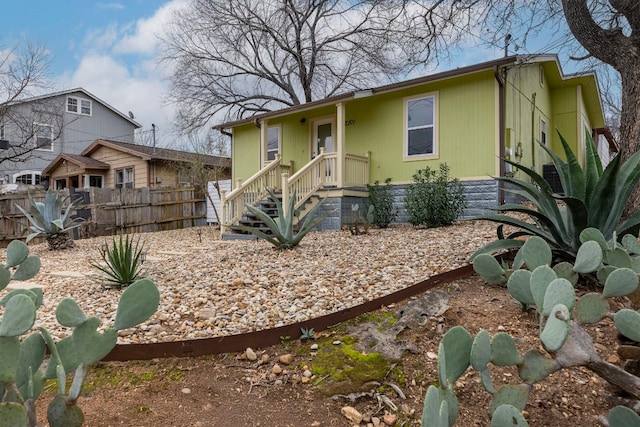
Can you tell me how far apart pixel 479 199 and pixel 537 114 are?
4.28m

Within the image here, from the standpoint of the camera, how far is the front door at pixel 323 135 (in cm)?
1148

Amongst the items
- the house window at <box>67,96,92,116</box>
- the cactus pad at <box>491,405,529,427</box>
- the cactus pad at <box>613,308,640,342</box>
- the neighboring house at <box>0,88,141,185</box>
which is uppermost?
the house window at <box>67,96,92,116</box>

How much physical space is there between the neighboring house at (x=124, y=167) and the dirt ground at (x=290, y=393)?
47.6ft

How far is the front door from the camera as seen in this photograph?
11.5 m

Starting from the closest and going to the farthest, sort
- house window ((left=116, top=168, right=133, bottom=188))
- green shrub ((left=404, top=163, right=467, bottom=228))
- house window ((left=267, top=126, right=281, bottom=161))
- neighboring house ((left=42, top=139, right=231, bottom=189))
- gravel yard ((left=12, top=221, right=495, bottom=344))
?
gravel yard ((left=12, top=221, right=495, bottom=344))
green shrub ((left=404, top=163, right=467, bottom=228))
house window ((left=267, top=126, right=281, bottom=161))
neighboring house ((left=42, top=139, right=231, bottom=189))
house window ((left=116, top=168, right=133, bottom=188))

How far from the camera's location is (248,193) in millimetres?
10055

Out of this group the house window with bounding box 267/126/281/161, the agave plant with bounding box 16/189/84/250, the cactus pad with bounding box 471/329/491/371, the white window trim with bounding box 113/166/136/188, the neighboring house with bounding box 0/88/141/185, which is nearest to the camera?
the cactus pad with bounding box 471/329/491/371

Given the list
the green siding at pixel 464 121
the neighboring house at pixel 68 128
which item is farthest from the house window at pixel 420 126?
the neighboring house at pixel 68 128

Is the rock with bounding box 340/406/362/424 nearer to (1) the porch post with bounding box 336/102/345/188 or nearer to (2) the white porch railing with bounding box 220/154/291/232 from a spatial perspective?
(2) the white porch railing with bounding box 220/154/291/232

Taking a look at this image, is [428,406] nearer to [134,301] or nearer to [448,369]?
[448,369]

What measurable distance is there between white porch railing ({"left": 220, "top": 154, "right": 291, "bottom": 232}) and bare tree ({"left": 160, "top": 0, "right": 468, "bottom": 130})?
8.25 meters

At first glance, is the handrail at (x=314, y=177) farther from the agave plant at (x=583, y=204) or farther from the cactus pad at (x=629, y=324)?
the cactus pad at (x=629, y=324)

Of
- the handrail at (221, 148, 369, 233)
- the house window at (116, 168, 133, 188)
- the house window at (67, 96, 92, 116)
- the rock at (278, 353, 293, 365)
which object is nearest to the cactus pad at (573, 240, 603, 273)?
the rock at (278, 353, 293, 365)

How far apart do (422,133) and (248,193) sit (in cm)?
463
